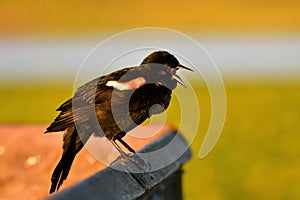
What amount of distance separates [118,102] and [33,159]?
5.03 ft

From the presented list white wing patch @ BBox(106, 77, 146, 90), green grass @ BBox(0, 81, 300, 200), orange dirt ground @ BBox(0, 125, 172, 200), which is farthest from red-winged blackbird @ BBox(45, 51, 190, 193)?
green grass @ BBox(0, 81, 300, 200)

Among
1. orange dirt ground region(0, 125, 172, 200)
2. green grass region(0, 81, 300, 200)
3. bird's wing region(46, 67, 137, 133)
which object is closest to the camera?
bird's wing region(46, 67, 137, 133)

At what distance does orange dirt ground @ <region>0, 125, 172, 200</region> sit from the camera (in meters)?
4.70

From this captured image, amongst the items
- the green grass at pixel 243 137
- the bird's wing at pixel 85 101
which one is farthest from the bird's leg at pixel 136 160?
the green grass at pixel 243 137

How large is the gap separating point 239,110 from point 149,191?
421 inches

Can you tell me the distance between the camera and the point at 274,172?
10023 millimetres

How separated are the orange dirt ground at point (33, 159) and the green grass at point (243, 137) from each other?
1625mm

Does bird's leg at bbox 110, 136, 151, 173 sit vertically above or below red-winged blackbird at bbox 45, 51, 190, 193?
below

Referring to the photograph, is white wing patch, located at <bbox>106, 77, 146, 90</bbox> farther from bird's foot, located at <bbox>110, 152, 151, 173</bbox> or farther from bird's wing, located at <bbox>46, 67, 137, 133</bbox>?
bird's foot, located at <bbox>110, 152, 151, 173</bbox>

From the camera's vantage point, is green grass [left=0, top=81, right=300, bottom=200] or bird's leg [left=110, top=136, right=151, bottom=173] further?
green grass [left=0, top=81, right=300, bottom=200]

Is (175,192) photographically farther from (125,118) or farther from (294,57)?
(294,57)

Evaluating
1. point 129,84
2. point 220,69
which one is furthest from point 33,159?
point 220,69

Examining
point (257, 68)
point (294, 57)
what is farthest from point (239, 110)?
point (294, 57)

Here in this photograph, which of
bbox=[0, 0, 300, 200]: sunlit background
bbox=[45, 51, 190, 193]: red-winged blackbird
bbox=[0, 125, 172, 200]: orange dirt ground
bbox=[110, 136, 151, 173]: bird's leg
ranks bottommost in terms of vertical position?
bbox=[0, 0, 300, 200]: sunlit background
